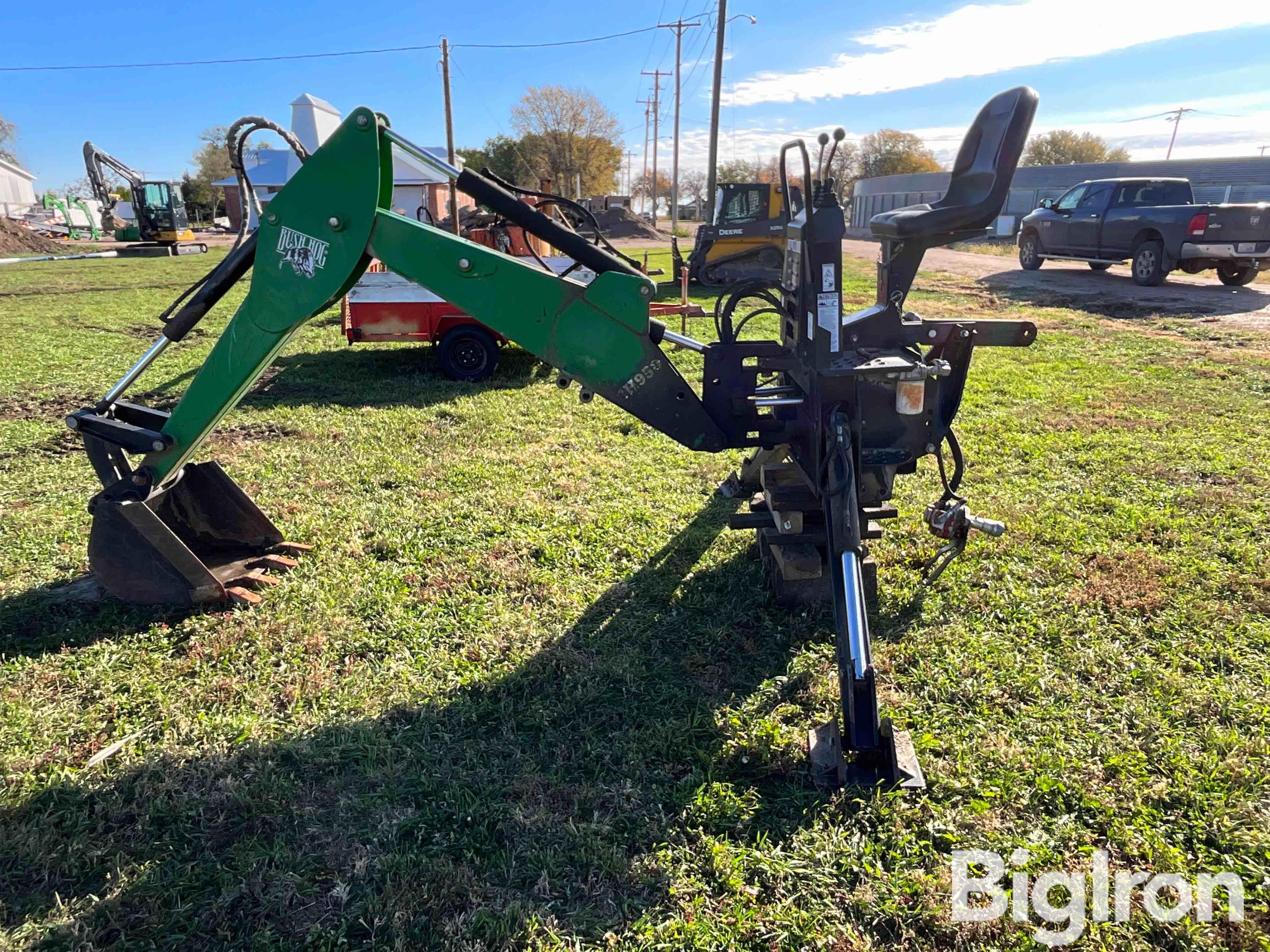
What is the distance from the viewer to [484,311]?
2836 millimetres

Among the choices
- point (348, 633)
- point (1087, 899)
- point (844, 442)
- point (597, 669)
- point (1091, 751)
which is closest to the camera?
point (1087, 899)

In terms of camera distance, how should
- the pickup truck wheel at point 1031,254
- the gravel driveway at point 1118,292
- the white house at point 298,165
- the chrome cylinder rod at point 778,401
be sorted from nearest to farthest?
the chrome cylinder rod at point 778,401 → the gravel driveway at point 1118,292 → the pickup truck wheel at point 1031,254 → the white house at point 298,165

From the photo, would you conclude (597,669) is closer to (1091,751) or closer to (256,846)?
(256,846)

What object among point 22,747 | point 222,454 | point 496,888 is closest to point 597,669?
point 496,888

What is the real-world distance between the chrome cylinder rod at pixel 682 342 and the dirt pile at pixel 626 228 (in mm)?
37464

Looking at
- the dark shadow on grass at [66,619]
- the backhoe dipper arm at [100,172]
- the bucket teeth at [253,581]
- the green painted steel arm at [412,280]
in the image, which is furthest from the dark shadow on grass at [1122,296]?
the backhoe dipper arm at [100,172]

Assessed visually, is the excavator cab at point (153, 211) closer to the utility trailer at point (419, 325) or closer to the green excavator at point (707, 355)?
the utility trailer at point (419, 325)

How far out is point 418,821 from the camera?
232 cm

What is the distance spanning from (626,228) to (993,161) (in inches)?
1593

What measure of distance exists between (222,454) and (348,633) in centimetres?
290

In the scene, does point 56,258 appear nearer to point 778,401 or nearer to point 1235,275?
point 778,401

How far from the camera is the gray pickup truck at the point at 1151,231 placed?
12.2 metres

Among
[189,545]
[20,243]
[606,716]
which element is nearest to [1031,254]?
[606,716]

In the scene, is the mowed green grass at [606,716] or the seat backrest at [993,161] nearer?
the mowed green grass at [606,716]
